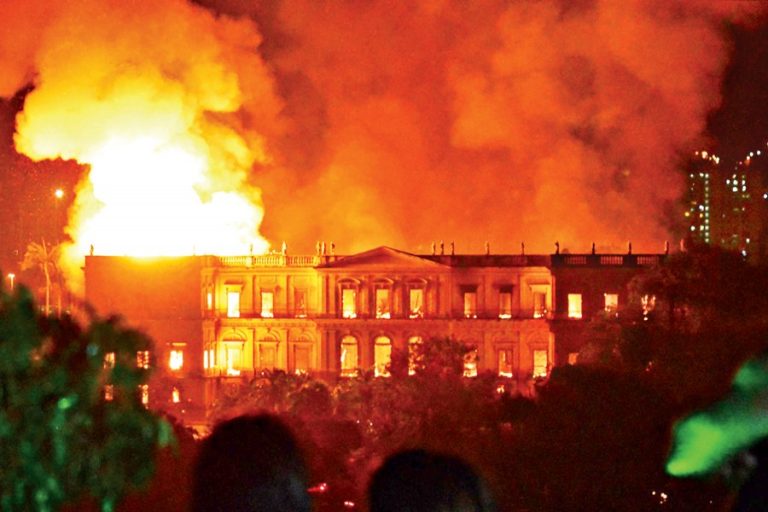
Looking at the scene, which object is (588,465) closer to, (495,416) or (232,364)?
(495,416)

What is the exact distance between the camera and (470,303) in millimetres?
56875

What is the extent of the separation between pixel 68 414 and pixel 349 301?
52.6m

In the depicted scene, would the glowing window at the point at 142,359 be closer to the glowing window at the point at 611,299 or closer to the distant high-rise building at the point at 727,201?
the glowing window at the point at 611,299

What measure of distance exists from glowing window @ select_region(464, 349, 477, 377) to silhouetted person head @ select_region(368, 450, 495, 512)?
45.4 meters

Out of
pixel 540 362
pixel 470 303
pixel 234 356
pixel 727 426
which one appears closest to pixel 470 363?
pixel 540 362

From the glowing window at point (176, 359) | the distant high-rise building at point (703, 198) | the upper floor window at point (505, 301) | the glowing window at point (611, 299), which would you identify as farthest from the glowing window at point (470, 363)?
the distant high-rise building at point (703, 198)

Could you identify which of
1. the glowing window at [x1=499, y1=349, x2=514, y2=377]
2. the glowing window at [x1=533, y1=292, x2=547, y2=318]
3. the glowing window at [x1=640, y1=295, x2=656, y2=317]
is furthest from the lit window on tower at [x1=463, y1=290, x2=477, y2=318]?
the glowing window at [x1=640, y1=295, x2=656, y2=317]

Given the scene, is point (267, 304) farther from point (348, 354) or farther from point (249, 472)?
point (249, 472)

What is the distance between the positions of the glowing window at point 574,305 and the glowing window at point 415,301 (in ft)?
20.5

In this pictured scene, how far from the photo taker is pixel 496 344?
56.3 metres

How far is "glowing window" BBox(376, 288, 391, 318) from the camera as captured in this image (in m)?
56.9

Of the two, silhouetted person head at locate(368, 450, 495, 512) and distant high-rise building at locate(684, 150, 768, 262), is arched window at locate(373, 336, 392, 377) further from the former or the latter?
silhouetted person head at locate(368, 450, 495, 512)

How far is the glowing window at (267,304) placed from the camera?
5766 cm

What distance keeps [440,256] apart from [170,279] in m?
11.5
